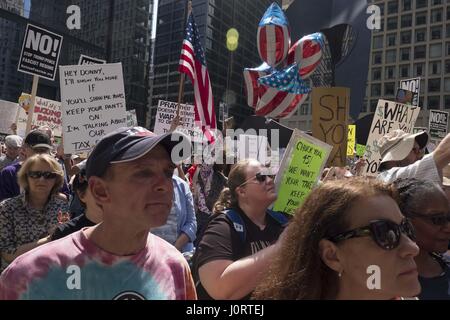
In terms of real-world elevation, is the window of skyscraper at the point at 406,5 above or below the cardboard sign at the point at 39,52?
above

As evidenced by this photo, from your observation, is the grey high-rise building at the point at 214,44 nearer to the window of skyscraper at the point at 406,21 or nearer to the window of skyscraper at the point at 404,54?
the window of skyscraper at the point at 406,21

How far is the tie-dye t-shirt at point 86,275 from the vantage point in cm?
142

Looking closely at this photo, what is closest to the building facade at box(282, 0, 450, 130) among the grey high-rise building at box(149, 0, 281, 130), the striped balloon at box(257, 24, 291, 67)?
the grey high-rise building at box(149, 0, 281, 130)

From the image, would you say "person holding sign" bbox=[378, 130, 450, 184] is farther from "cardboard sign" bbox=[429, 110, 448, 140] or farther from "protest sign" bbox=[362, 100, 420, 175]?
"cardboard sign" bbox=[429, 110, 448, 140]

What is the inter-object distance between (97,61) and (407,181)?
5.61 metres

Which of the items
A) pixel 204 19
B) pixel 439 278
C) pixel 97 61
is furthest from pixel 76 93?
pixel 204 19

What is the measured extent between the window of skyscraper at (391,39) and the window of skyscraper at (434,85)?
9830 millimetres

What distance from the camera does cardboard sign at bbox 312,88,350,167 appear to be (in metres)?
3.13

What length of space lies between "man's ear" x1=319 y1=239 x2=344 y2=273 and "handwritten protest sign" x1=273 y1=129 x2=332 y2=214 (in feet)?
3.97

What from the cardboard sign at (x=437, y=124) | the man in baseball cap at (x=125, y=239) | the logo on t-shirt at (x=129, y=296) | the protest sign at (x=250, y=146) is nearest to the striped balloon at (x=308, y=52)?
the protest sign at (x=250, y=146)

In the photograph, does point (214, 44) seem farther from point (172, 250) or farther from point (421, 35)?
point (172, 250)

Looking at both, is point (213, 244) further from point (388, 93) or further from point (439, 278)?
point (388, 93)

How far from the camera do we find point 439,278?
2.27 metres
